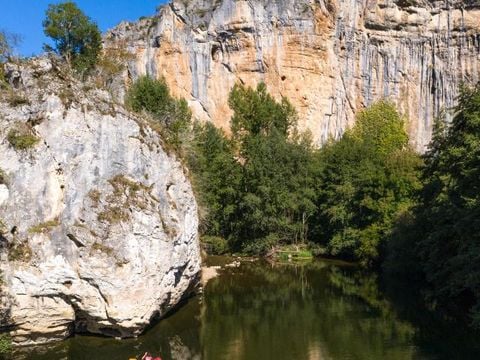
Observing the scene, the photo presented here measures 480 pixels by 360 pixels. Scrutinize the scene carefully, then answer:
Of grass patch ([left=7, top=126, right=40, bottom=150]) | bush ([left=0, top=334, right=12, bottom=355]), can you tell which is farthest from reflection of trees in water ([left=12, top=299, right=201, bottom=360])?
grass patch ([left=7, top=126, right=40, bottom=150])

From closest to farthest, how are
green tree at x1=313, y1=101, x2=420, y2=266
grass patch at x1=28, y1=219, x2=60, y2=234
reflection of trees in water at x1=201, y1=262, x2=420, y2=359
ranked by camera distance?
grass patch at x1=28, y1=219, x2=60, y2=234
reflection of trees in water at x1=201, y1=262, x2=420, y2=359
green tree at x1=313, y1=101, x2=420, y2=266

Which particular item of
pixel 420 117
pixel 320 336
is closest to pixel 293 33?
pixel 420 117

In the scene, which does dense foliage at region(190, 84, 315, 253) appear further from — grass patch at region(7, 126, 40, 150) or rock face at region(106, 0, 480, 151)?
grass patch at region(7, 126, 40, 150)

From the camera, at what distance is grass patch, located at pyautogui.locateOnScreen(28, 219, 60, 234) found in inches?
605

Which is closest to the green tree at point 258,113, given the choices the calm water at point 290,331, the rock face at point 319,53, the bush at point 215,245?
the rock face at point 319,53

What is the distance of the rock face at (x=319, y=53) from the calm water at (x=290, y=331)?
103 feet

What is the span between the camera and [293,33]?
169 feet

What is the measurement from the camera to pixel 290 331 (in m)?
17.6

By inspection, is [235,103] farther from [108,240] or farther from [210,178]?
[108,240]

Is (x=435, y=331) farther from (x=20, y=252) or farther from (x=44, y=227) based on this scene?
(x=20, y=252)

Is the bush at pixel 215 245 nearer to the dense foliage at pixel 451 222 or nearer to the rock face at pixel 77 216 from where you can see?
the dense foliage at pixel 451 222

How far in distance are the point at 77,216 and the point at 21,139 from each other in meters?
3.04

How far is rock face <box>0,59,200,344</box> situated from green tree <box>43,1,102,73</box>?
56.2ft

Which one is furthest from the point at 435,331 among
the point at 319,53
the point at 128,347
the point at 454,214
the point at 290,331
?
the point at 319,53
